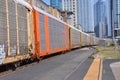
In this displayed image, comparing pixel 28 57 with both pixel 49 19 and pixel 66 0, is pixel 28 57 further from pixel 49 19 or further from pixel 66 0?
pixel 66 0

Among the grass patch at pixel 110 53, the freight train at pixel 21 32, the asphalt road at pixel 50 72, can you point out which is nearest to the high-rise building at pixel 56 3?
the grass patch at pixel 110 53

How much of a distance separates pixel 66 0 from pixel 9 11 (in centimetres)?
15981

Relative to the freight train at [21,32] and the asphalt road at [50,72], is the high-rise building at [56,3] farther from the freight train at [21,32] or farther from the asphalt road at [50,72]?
the asphalt road at [50,72]

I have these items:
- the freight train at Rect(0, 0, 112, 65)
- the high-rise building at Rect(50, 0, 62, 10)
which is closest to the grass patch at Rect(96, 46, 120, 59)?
the freight train at Rect(0, 0, 112, 65)

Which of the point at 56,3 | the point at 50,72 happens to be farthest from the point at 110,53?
the point at 56,3

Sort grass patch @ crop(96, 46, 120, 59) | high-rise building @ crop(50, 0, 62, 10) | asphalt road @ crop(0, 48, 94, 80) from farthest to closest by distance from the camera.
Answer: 1. high-rise building @ crop(50, 0, 62, 10)
2. grass patch @ crop(96, 46, 120, 59)
3. asphalt road @ crop(0, 48, 94, 80)

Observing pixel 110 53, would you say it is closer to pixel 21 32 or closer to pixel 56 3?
pixel 21 32

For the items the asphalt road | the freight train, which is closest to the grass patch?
the freight train

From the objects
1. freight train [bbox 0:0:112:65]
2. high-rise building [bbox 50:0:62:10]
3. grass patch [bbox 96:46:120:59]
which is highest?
high-rise building [bbox 50:0:62:10]

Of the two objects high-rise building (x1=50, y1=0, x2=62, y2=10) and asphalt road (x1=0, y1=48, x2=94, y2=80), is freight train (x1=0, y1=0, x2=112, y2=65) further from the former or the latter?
high-rise building (x1=50, y1=0, x2=62, y2=10)

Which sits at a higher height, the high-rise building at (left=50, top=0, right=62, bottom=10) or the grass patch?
the high-rise building at (left=50, top=0, right=62, bottom=10)

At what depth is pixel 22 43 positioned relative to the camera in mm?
19625

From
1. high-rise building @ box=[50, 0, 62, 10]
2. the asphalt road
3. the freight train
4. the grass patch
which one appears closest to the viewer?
the asphalt road

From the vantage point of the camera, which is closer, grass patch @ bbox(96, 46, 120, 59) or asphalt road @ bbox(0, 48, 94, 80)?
asphalt road @ bbox(0, 48, 94, 80)
